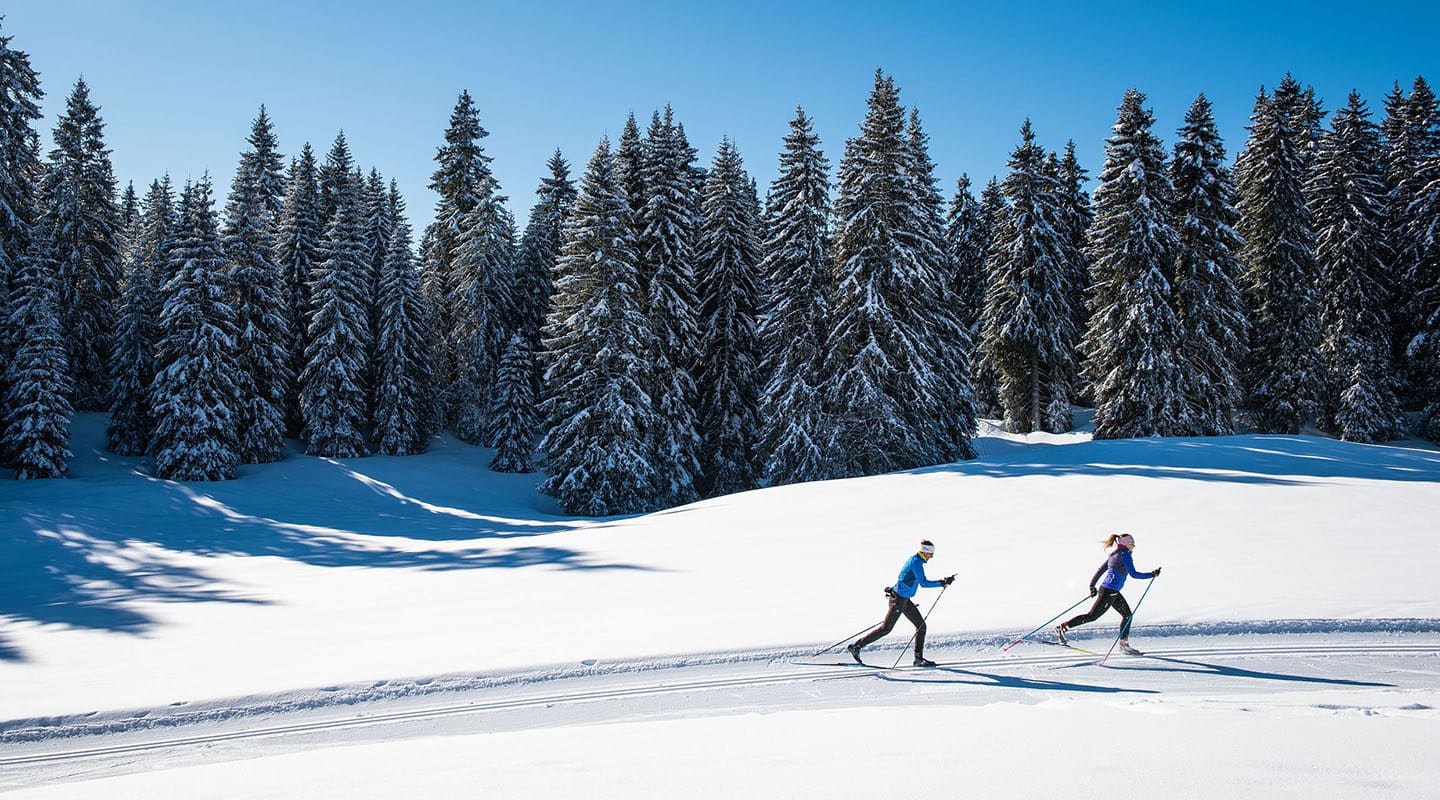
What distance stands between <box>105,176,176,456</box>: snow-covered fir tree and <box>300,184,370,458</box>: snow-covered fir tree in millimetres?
6475

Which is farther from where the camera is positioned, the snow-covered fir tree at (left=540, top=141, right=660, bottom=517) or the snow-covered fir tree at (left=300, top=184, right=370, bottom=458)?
the snow-covered fir tree at (left=300, top=184, right=370, bottom=458)

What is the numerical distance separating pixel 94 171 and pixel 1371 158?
6998 centimetres

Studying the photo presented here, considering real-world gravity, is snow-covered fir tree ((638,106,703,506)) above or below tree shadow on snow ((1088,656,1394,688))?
above

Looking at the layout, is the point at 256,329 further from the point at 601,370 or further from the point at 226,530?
the point at 601,370

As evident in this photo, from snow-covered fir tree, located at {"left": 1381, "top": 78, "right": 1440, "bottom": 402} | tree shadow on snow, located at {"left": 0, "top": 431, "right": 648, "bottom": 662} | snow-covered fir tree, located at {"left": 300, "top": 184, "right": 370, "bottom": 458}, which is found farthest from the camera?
snow-covered fir tree, located at {"left": 300, "top": 184, "right": 370, "bottom": 458}

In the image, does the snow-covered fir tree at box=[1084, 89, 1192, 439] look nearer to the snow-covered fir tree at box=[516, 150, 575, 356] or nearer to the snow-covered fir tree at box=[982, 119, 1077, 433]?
the snow-covered fir tree at box=[982, 119, 1077, 433]

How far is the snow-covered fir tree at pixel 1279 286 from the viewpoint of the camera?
3312 cm

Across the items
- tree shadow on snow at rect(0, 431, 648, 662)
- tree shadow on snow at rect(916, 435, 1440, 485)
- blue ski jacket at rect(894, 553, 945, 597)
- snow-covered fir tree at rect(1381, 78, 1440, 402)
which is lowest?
tree shadow on snow at rect(0, 431, 648, 662)

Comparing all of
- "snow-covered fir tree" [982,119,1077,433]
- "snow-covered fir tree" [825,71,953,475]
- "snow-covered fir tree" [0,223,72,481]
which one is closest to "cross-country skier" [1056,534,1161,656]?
"snow-covered fir tree" [825,71,953,475]

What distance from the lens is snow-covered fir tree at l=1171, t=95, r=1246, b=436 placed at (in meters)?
29.8

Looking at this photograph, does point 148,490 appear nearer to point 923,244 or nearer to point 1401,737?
point 923,244

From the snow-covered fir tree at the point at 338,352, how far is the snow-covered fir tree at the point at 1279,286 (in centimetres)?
4306

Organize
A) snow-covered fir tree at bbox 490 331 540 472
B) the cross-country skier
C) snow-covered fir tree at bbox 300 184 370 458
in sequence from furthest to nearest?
1. snow-covered fir tree at bbox 490 331 540 472
2. snow-covered fir tree at bbox 300 184 370 458
3. the cross-country skier

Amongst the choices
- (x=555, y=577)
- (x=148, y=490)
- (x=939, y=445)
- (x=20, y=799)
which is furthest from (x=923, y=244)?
(x=148, y=490)
